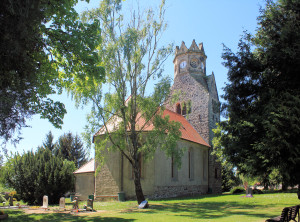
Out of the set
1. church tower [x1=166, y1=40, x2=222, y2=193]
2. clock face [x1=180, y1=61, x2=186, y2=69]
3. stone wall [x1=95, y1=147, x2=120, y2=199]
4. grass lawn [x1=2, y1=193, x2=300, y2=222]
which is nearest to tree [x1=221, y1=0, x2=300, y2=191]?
grass lawn [x1=2, y1=193, x2=300, y2=222]

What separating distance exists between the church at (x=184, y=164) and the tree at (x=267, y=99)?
1.76 meters

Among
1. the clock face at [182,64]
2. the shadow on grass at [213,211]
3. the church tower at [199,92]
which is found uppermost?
the clock face at [182,64]

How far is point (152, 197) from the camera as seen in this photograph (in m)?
23.2

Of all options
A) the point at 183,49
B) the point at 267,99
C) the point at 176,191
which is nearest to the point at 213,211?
the point at 267,99

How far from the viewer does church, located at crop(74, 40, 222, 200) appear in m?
23.8

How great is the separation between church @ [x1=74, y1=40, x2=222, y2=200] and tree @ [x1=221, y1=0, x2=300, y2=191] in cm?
176

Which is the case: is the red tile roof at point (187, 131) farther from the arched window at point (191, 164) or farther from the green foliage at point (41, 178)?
the green foliage at point (41, 178)

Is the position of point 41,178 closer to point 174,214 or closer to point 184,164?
point 184,164

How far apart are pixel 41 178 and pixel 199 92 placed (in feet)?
66.7

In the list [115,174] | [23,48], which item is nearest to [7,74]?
[23,48]

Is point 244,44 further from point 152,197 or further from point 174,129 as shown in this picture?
→ point 152,197

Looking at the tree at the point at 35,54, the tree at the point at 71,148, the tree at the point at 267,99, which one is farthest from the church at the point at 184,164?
the tree at the point at 71,148

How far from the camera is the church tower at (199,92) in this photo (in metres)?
33.4

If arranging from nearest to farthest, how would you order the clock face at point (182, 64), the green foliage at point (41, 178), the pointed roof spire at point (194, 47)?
1. the green foliage at point (41, 178)
2. the pointed roof spire at point (194, 47)
3. the clock face at point (182, 64)
